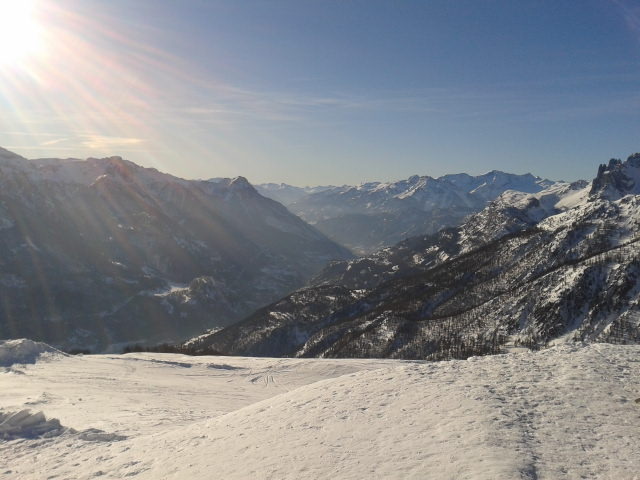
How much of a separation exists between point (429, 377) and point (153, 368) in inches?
1624

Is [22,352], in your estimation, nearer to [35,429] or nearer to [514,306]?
[35,429]

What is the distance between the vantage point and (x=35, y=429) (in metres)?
26.3

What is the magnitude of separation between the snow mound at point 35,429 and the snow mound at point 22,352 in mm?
29910

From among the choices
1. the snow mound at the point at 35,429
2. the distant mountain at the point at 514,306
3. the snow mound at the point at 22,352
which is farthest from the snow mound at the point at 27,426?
the distant mountain at the point at 514,306

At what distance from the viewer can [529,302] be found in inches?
4889

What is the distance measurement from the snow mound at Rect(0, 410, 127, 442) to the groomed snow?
345 millimetres

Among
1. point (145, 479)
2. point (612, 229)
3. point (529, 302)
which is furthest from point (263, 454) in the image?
point (612, 229)

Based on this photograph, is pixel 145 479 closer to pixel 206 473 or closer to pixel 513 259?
pixel 206 473

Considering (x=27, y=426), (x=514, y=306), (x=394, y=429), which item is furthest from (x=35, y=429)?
(x=514, y=306)

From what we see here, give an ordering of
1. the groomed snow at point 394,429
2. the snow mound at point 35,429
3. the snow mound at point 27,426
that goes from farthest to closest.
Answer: the snow mound at point 27,426 → the snow mound at point 35,429 → the groomed snow at point 394,429

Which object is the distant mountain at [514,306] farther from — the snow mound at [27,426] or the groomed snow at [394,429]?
the snow mound at [27,426]

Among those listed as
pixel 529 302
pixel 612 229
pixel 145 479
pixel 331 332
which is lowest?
pixel 331 332

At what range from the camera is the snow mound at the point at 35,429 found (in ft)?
83.6

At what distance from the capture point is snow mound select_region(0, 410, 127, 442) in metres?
25.5
